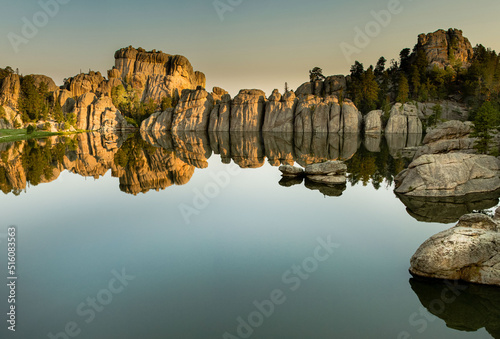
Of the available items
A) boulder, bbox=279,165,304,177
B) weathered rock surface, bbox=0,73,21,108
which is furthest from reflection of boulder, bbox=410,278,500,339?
weathered rock surface, bbox=0,73,21,108

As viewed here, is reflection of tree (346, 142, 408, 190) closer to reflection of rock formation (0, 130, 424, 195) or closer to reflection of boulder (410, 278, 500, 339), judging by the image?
reflection of rock formation (0, 130, 424, 195)

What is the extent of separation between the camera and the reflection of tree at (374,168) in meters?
22.6

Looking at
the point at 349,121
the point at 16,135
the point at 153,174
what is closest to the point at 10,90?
the point at 16,135

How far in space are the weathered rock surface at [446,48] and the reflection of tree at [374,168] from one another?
72.9 metres

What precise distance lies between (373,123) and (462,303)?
63.6 meters

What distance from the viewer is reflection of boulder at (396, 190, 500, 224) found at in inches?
560

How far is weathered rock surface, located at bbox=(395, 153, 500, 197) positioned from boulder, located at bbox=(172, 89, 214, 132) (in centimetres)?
6451

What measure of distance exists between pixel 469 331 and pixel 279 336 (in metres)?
4.14

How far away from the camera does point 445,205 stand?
15.8m

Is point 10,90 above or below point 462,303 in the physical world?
above

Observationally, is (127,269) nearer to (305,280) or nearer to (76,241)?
(76,241)

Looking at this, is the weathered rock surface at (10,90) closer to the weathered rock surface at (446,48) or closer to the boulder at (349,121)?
the boulder at (349,121)

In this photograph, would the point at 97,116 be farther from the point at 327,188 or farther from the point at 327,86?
the point at 327,188

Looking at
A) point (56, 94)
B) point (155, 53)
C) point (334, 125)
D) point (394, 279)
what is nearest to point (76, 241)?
point (394, 279)
